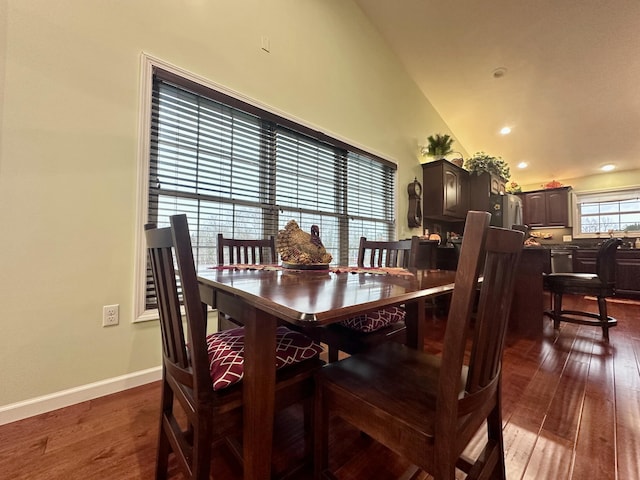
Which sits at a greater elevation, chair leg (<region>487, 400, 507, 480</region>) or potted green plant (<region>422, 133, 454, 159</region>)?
potted green plant (<region>422, 133, 454, 159</region>)

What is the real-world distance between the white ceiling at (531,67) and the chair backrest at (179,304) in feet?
12.3

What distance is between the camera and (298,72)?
2.68 m

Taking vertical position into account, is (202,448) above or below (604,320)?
above

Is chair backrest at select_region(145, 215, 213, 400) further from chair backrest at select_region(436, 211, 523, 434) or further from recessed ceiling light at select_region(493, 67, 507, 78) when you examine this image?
recessed ceiling light at select_region(493, 67, 507, 78)

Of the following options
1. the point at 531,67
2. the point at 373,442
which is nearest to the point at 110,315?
the point at 373,442

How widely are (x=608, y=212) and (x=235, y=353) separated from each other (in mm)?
7861

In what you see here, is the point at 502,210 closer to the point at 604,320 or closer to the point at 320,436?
the point at 604,320

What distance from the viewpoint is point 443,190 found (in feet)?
13.4

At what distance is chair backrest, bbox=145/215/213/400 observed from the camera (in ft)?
2.34

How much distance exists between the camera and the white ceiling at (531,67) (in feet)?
9.53

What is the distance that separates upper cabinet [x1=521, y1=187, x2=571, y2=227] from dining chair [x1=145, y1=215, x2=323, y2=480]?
7.21m

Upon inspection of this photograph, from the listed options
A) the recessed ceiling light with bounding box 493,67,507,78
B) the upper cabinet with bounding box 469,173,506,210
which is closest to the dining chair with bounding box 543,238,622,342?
the upper cabinet with bounding box 469,173,506,210

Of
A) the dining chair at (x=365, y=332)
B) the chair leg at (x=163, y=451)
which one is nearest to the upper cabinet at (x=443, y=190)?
the dining chair at (x=365, y=332)

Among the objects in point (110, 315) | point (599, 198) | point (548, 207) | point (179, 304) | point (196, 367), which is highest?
point (599, 198)
